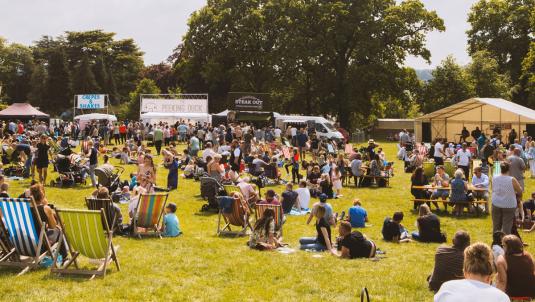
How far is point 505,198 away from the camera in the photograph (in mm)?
9695

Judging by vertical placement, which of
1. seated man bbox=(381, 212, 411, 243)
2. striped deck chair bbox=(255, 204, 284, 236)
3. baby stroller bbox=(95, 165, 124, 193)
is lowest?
seated man bbox=(381, 212, 411, 243)

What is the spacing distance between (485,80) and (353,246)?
43.5 m

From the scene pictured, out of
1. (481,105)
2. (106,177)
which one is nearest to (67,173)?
(106,177)

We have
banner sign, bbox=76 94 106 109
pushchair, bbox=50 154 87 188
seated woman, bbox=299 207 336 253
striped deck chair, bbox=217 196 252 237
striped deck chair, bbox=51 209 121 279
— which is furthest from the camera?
banner sign, bbox=76 94 106 109

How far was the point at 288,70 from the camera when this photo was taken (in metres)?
47.2

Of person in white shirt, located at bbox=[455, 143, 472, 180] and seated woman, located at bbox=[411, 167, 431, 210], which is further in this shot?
person in white shirt, located at bbox=[455, 143, 472, 180]

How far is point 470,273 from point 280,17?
143ft

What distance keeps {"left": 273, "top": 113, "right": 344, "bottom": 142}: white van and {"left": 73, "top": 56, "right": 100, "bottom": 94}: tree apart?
3594 centimetres

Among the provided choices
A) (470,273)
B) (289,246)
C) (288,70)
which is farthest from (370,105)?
(470,273)

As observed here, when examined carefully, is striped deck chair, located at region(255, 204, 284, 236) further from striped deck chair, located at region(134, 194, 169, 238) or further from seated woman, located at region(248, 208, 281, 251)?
striped deck chair, located at region(134, 194, 169, 238)

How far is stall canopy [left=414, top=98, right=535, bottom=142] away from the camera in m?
32.5

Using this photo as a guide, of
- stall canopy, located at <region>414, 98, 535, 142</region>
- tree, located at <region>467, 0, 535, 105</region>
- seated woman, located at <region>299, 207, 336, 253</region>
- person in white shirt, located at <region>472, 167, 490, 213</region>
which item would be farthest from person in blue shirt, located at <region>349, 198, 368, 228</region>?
tree, located at <region>467, 0, 535, 105</region>

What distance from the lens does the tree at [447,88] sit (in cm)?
4691

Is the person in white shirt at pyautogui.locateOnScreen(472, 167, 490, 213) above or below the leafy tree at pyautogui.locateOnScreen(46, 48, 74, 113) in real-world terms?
below
